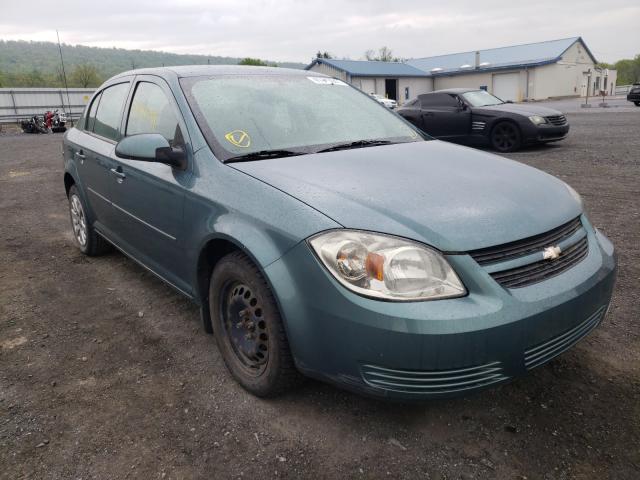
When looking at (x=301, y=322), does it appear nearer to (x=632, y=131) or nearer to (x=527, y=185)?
(x=527, y=185)

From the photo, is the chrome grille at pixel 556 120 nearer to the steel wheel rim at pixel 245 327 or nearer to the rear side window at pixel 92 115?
the rear side window at pixel 92 115

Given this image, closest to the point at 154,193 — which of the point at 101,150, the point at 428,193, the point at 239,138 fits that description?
the point at 239,138

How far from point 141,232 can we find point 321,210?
170 cm

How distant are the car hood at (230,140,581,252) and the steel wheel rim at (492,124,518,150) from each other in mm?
8325

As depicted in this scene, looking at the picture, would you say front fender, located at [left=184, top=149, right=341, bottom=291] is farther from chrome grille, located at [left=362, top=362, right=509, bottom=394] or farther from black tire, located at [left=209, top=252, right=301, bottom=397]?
chrome grille, located at [left=362, top=362, right=509, bottom=394]

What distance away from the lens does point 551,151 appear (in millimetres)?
10242

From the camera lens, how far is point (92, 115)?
4410 mm

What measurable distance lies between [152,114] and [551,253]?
2.48 metres

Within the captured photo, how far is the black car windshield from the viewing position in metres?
2.75

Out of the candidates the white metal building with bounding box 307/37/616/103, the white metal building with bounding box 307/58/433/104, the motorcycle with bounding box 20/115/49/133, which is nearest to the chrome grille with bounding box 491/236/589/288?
the motorcycle with bounding box 20/115/49/133

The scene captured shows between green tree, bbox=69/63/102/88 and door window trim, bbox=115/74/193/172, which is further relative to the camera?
green tree, bbox=69/63/102/88

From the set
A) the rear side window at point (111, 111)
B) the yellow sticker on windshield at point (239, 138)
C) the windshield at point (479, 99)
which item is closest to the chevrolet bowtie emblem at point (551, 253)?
the yellow sticker on windshield at point (239, 138)

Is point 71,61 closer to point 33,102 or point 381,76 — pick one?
point 33,102

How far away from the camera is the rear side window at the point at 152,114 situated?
2.93m
